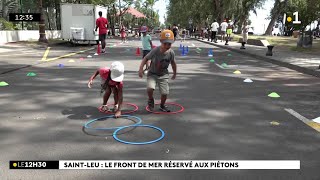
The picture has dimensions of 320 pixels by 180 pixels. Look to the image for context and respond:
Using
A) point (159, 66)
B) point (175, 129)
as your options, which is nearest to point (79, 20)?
point (159, 66)

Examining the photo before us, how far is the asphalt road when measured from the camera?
3727 mm

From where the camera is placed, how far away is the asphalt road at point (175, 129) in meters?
3.73

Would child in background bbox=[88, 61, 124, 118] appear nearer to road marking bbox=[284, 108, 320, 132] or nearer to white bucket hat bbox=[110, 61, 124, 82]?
white bucket hat bbox=[110, 61, 124, 82]

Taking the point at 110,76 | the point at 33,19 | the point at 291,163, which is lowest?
the point at 291,163

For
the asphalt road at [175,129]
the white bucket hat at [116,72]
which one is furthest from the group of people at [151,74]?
the asphalt road at [175,129]

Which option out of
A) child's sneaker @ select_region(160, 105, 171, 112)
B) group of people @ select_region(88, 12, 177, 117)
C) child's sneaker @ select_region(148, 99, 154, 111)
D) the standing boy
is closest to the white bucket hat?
group of people @ select_region(88, 12, 177, 117)

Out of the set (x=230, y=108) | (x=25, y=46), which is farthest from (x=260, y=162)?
(x=25, y=46)

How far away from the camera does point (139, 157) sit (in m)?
4.03

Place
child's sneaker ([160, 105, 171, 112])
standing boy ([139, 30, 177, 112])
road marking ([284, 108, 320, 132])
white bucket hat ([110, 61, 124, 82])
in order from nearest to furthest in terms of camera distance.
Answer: road marking ([284, 108, 320, 132]) < white bucket hat ([110, 61, 124, 82]) < standing boy ([139, 30, 177, 112]) < child's sneaker ([160, 105, 171, 112])

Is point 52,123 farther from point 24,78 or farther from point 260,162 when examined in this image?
point 24,78

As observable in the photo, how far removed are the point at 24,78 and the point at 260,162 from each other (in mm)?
Answer: 7888

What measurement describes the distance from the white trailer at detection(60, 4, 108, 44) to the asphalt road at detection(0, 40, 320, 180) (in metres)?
15.6

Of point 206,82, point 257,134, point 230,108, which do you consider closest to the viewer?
point 257,134

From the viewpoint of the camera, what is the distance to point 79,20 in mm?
24547
